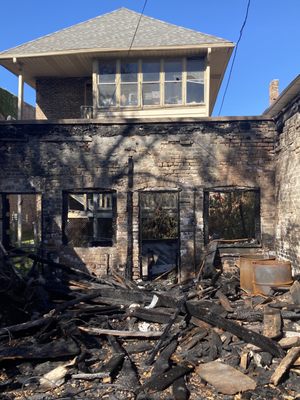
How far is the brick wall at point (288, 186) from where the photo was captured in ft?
26.9

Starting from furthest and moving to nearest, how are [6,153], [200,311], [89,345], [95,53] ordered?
[95,53]
[6,153]
[200,311]
[89,345]

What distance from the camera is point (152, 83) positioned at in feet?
45.8

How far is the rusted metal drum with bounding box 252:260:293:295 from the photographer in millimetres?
7824

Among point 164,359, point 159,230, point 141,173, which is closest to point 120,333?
point 164,359

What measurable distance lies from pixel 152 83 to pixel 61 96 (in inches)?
184

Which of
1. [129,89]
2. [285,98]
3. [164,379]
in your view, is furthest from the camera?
[129,89]

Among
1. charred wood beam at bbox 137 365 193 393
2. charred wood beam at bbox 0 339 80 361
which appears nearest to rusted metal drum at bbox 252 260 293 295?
charred wood beam at bbox 137 365 193 393

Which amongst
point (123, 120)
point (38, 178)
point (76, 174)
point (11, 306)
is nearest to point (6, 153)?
point (38, 178)

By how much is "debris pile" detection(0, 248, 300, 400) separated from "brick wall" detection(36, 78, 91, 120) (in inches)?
383

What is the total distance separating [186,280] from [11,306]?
4.67 m

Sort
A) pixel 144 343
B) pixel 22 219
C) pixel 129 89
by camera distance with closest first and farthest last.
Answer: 1. pixel 144 343
2. pixel 129 89
3. pixel 22 219

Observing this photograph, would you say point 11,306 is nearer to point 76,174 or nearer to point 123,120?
point 76,174

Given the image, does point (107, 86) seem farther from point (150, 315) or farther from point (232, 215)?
point (150, 315)

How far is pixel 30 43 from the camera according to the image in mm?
15180
